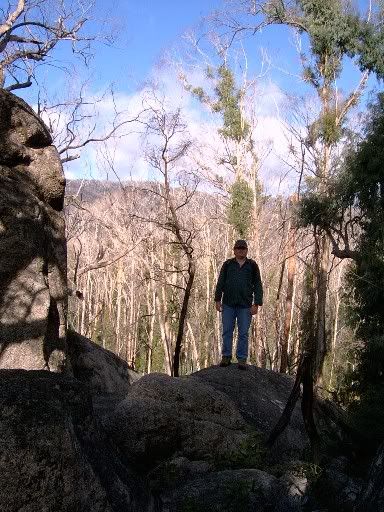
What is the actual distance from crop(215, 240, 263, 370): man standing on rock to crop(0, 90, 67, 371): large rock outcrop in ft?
7.77

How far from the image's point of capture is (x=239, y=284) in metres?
9.10

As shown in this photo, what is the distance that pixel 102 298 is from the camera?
134 feet

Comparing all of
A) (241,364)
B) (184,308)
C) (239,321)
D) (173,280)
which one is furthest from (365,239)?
(173,280)

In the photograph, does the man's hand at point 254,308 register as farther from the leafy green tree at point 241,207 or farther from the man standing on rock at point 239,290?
the leafy green tree at point 241,207

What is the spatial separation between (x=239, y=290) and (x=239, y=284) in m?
0.09

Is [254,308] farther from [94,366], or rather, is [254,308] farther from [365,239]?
[365,239]

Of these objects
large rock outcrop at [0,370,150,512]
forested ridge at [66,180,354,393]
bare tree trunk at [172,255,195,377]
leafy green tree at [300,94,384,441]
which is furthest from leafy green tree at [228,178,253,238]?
large rock outcrop at [0,370,150,512]

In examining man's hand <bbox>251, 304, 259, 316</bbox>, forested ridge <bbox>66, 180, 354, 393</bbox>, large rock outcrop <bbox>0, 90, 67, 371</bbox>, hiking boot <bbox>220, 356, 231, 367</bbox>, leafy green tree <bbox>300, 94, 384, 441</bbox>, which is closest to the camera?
large rock outcrop <bbox>0, 90, 67, 371</bbox>

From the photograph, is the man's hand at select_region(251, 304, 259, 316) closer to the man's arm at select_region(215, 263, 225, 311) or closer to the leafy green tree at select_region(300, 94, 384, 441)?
the man's arm at select_region(215, 263, 225, 311)

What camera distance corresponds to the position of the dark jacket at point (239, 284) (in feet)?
29.8

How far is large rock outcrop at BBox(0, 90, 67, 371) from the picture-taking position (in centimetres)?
820

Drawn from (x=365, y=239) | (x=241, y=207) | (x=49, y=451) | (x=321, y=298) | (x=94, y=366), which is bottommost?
(x=49, y=451)

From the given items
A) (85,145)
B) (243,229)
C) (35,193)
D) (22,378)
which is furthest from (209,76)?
(22,378)

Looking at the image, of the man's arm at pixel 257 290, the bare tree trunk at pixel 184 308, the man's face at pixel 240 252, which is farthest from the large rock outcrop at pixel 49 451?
the bare tree trunk at pixel 184 308
